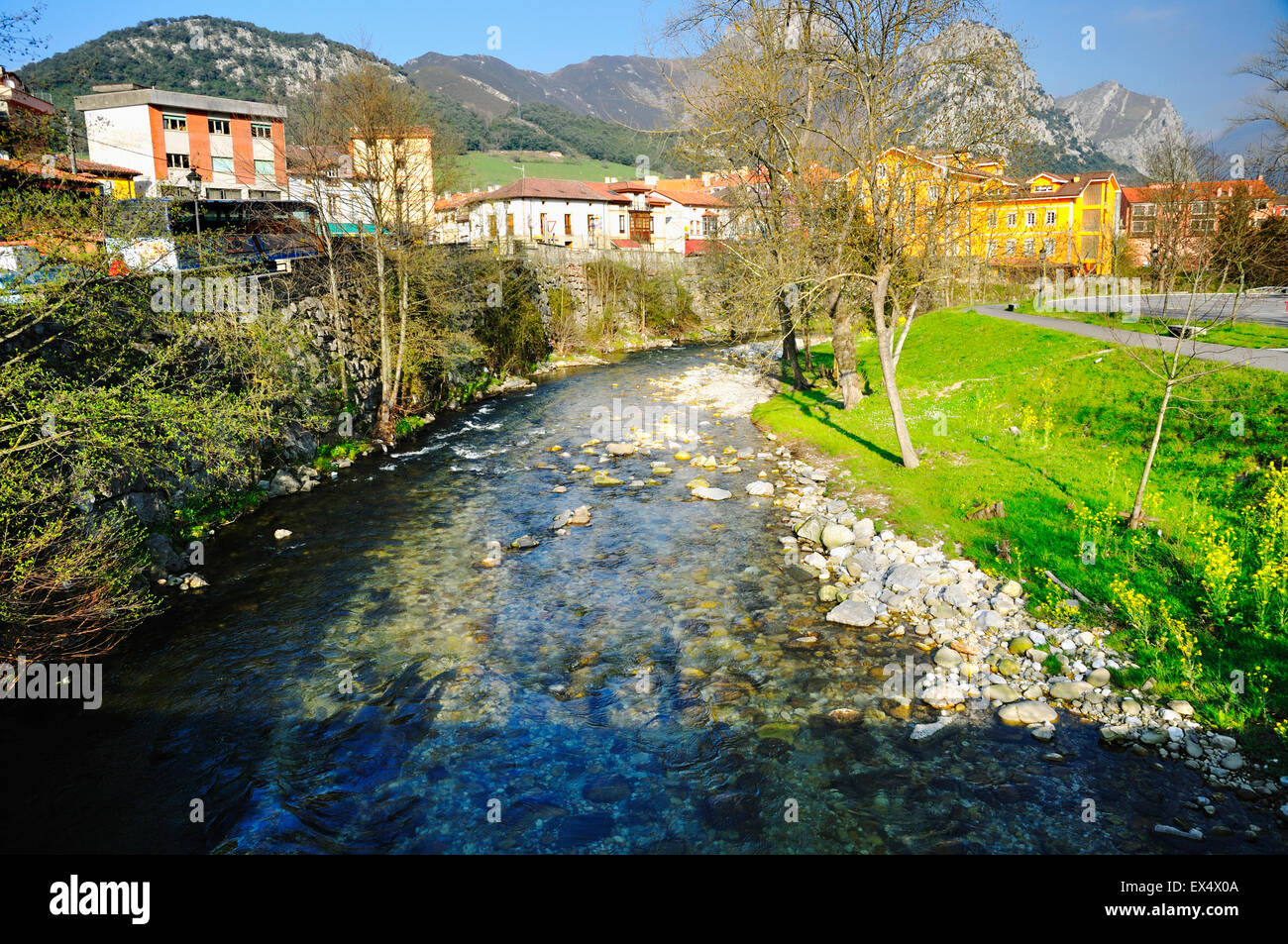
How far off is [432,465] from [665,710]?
47.9 feet

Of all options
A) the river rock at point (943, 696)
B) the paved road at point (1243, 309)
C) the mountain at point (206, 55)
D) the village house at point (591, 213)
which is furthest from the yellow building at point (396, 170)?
the mountain at point (206, 55)

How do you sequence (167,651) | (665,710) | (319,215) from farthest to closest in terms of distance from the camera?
(319,215)
(167,651)
(665,710)

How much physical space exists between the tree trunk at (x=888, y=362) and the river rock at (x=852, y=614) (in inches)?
244

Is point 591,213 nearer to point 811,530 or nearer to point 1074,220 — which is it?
point 1074,220

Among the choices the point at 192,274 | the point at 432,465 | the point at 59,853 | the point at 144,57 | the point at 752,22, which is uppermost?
the point at 144,57

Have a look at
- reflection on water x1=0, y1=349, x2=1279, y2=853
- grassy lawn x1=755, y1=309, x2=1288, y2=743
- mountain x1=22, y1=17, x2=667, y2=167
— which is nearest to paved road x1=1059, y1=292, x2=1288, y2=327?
grassy lawn x1=755, y1=309, x2=1288, y2=743

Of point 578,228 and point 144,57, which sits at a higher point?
point 144,57

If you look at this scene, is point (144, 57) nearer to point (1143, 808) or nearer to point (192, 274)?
point (192, 274)

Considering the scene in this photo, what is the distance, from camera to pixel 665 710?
9.55 metres

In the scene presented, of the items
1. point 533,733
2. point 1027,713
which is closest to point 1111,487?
point 1027,713

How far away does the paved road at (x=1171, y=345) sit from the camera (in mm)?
15727

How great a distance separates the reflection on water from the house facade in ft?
164

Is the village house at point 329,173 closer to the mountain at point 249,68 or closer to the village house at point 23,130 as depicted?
the village house at point 23,130
